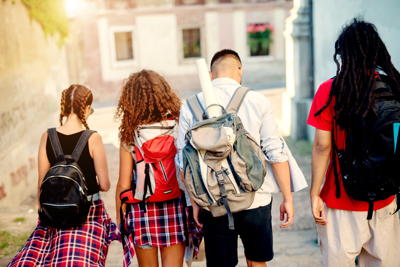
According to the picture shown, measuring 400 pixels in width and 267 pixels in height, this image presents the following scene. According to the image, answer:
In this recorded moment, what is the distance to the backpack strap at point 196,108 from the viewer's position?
284 cm

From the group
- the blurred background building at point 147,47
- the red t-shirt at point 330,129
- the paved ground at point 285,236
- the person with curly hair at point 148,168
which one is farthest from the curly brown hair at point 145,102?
the blurred background building at point 147,47

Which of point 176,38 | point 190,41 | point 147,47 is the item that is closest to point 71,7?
point 147,47

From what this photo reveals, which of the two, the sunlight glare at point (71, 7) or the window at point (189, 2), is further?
the window at point (189, 2)

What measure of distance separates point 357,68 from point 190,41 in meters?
19.2

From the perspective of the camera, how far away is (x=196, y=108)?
2867 millimetres

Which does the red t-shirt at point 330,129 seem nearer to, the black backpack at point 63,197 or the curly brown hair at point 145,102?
the curly brown hair at point 145,102

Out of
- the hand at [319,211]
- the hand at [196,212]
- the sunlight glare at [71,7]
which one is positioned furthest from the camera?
the sunlight glare at [71,7]

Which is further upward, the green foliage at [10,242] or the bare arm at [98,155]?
the bare arm at [98,155]

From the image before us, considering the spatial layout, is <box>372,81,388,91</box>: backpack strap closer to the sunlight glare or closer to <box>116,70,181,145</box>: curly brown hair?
<box>116,70,181,145</box>: curly brown hair

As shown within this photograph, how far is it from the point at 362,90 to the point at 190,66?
18791mm

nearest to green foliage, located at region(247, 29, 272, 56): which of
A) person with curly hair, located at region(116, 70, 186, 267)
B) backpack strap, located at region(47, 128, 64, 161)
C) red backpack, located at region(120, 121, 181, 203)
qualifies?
person with curly hair, located at region(116, 70, 186, 267)

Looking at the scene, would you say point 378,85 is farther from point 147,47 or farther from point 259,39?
point 259,39

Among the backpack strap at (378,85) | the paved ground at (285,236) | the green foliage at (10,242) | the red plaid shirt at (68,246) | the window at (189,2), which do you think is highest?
Result: the window at (189,2)

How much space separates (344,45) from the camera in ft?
8.86
